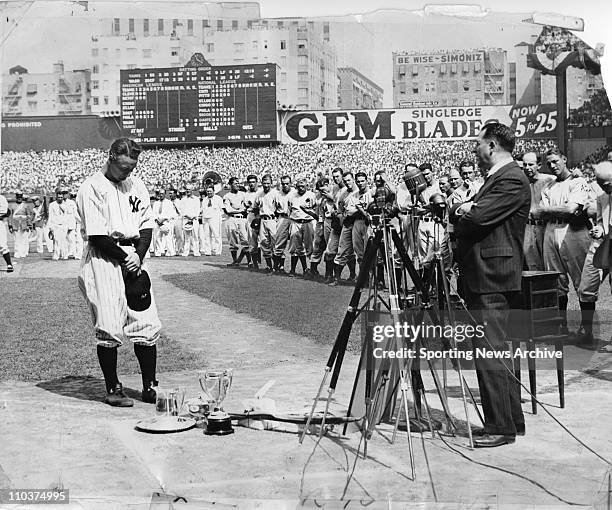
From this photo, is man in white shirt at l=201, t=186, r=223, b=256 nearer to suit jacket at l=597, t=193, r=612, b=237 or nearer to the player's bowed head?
the player's bowed head

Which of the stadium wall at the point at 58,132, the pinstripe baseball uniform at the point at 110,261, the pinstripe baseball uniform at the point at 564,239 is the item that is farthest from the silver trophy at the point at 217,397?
the pinstripe baseball uniform at the point at 564,239

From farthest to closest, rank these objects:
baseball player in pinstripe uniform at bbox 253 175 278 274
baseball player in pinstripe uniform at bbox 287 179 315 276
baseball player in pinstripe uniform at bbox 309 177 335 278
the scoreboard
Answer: baseball player in pinstripe uniform at bbox 287 179 315 276, baseball player in pinstripe uniform at bbox 309 177 335 278, baseball player in pinstripe uniform at bbox 253 175 278 274, the scoreboard

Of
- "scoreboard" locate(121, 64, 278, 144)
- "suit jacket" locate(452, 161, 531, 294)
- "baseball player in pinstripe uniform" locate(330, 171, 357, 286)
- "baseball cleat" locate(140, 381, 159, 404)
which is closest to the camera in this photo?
"suit jacket" locate(452, 161, 531, 294)

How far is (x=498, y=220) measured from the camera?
406cm

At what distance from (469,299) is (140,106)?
2.33 m

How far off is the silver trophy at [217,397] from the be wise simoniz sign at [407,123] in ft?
5.22

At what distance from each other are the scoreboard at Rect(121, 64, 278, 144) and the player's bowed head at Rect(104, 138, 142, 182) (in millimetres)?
377

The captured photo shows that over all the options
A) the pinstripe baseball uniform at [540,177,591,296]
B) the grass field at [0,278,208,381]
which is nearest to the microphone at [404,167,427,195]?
the grass field at [0,278,208,381]

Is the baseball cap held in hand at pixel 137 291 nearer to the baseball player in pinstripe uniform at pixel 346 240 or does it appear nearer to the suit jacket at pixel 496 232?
the baseball player in pinstripe uniform at pixel 346 240

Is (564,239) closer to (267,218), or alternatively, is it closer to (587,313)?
(587,313)

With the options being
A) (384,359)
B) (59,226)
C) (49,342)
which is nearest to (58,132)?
(59,226)

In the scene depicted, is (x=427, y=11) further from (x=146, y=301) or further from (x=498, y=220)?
(x=146, y=301)

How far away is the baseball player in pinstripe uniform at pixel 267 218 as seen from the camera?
695 centimetres

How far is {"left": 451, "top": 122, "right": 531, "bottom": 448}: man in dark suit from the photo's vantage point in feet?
13.3
